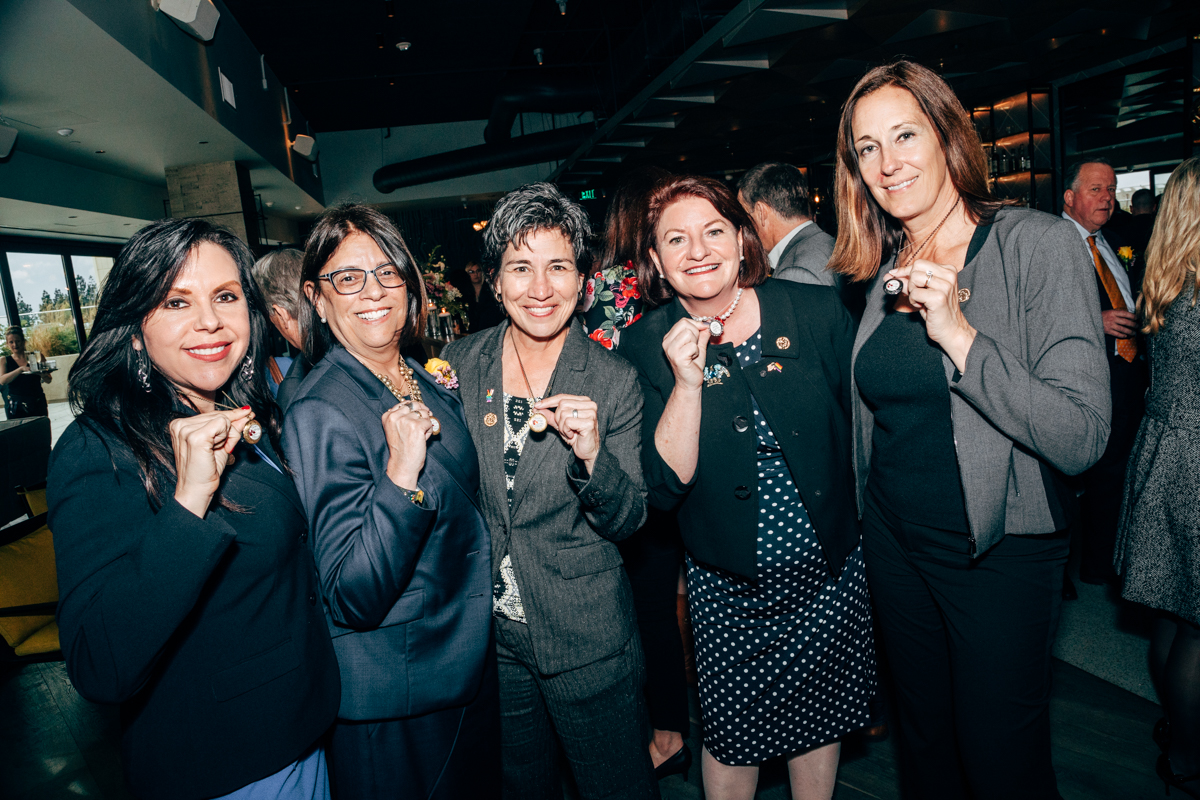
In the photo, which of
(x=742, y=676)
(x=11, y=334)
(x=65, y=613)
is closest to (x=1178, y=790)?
(x=742, y=676)

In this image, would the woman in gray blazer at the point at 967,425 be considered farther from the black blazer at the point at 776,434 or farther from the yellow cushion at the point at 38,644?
the yellow cushion at the point at 38,644

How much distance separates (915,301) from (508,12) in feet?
27.9

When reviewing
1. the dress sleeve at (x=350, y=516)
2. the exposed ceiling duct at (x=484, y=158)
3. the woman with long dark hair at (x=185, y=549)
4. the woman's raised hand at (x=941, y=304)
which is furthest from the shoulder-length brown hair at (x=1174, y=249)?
the exposed ceiling duct at (x=484, y=158)

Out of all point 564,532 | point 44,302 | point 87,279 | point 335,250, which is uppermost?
point 87,279

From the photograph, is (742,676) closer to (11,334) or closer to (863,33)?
(863,33)

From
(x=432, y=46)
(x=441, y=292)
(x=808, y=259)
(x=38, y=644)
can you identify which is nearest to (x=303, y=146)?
(x=432, y=46)

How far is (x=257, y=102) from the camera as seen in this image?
319 inches

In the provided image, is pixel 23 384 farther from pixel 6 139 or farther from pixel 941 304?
pixel 941 304

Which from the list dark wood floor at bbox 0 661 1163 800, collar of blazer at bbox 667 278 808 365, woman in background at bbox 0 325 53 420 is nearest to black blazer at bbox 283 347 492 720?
collar of blazer at bbox 667 278 808 365

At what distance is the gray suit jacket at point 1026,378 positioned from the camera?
1.36m

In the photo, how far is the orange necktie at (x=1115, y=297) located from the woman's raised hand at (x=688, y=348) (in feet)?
10.4

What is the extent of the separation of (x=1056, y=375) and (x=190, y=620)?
1.77 metres

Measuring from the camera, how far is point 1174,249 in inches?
86.8

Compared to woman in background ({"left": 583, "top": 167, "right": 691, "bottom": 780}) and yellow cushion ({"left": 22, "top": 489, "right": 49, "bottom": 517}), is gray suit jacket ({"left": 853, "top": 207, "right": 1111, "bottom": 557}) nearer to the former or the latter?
woman in background ({"left": 583, "top": 167, "right": 691, "bottom": 780})
